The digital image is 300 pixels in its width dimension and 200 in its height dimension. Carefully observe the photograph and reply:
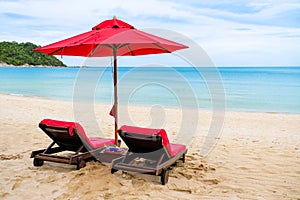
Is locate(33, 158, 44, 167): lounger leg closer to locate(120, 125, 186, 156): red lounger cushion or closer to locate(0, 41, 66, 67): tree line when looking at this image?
locate(120, 125, 186, 156): red lounger cushion

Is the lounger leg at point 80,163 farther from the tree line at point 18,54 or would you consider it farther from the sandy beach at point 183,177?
the tree line at point 18,54

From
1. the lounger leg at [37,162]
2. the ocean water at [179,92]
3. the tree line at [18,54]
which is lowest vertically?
the lounger leg at [37,162]

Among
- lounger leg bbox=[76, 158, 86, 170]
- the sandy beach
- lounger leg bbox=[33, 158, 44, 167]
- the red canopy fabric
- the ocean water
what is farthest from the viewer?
the ocean water

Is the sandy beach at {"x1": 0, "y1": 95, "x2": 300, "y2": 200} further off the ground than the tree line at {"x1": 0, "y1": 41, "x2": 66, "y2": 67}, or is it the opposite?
the tree line at {"x1": 0, "y1": 41, "x2": 66, "y2": 67}

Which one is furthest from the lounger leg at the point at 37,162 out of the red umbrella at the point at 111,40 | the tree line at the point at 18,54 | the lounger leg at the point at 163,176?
the tree line at the point at 18,54

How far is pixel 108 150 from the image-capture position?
→ 4910mm

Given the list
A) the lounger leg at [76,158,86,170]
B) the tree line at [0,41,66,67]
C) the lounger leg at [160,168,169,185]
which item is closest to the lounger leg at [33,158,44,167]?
the lounger leg at [76,158,86,170]

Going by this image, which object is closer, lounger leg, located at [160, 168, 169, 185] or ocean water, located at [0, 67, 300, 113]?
lounger leg, located at [160, 168, 169, 185]

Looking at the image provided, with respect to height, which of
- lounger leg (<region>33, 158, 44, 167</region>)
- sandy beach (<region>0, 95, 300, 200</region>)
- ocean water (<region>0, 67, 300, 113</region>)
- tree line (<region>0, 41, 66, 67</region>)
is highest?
tree line (<region>0, 41, 66, 67</region>)

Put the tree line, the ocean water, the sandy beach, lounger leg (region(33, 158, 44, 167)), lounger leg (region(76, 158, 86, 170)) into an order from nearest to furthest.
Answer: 1. the sandy beach
2. lounger leg (region(76, 158, 86, 170))
3. lounger leg (region(33, 158, 44, 167))
4. the ocean water
5. the tree line

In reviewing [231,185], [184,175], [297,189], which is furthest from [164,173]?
[297,189]

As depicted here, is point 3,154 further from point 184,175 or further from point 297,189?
point 297,189

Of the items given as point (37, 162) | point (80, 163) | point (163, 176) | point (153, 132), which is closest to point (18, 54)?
point (37, 162)

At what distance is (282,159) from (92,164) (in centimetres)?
308
